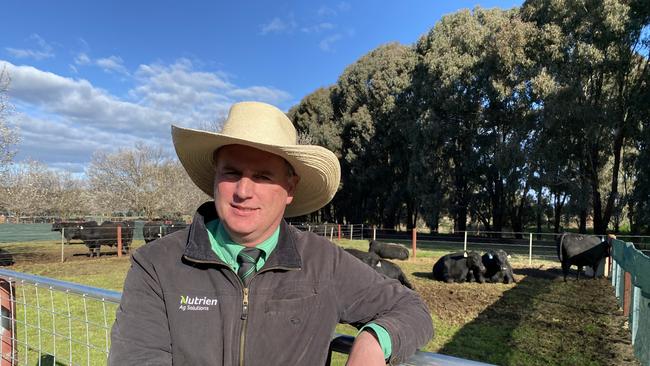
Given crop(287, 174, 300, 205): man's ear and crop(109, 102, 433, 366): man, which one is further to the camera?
crop(287, 174, 300, 205): man's ear

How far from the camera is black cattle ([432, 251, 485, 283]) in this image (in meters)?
11.6

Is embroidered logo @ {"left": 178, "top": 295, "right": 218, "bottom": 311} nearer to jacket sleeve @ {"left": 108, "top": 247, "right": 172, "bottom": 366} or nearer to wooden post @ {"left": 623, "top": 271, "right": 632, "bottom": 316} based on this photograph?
jacket sleeve @ {"left": 108, "top": 247, "right": 172, "bottom": 366}

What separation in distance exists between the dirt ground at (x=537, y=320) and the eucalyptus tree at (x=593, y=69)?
35.9 feet

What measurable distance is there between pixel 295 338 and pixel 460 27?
85.9 ft

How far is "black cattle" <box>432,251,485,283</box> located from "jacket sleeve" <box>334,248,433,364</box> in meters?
10.5

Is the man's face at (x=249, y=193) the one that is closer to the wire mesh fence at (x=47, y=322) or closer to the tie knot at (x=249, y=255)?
the tie knot at (x=249, y=255)

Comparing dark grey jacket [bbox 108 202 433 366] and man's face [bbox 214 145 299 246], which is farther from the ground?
man's face [bbox 214 145 299 246]

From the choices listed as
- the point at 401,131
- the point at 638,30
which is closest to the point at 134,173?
the point at 401,131

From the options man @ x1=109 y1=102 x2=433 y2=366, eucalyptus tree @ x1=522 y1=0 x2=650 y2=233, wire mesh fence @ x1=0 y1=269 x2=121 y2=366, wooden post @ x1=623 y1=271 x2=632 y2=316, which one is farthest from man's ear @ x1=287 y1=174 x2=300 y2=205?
eucalyptus tree @ x1=522 y1=0 x2=650 y2=233

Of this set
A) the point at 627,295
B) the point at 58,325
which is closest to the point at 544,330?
the point at 627,295

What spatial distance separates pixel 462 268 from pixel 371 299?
10.8m

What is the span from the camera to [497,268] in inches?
460

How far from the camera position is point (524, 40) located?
834 inches

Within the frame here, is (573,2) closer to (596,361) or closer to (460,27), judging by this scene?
(460,27)
